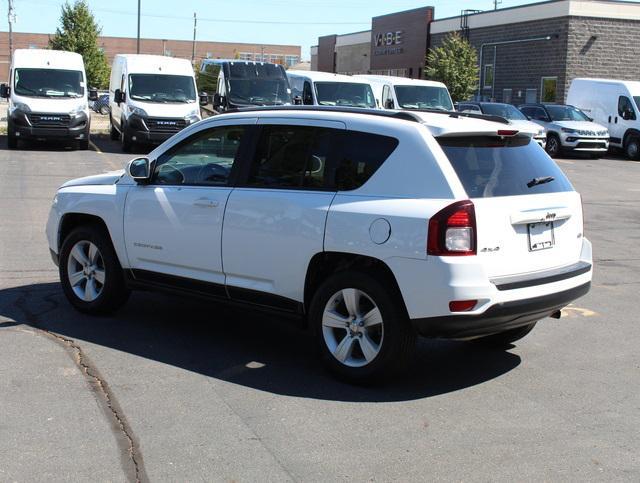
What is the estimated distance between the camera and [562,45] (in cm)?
4131

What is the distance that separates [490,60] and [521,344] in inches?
1708

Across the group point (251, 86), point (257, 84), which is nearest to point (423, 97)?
point (257, 84)

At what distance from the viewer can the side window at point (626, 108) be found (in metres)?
28.8

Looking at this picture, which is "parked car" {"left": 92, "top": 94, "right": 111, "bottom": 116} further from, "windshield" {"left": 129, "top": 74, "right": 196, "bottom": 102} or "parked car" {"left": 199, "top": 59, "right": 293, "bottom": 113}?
"parked car" {"left": 199, "top": 59, "right": 293, "bottom": 113}

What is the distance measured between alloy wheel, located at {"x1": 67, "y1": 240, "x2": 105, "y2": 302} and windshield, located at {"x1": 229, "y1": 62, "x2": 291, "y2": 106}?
18.2 meters

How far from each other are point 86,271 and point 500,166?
3.53 meters

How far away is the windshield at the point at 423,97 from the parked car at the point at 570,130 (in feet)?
16.8

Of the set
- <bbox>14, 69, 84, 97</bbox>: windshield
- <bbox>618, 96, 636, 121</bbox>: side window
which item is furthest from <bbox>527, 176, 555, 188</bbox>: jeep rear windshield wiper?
<bbox>618, 96, 636, 121</bbox>: side window

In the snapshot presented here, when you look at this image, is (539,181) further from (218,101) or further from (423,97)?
(218,101)

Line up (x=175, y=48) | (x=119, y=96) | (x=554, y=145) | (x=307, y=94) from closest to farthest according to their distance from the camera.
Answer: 1. (x=119, y=96)
2. (x=307, y=94)
3. (x=554, y=145)
4. (x=175, y=48)

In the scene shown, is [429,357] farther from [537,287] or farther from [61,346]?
[61,346]

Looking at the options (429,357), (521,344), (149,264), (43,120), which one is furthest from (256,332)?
(43,120)

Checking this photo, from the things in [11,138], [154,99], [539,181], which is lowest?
[539,181]

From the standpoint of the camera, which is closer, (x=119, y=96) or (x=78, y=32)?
(x=119, y=96)
